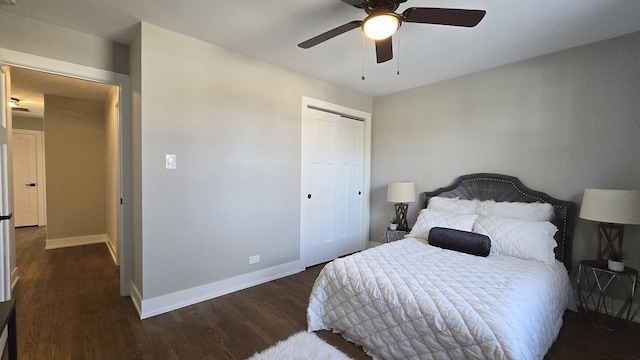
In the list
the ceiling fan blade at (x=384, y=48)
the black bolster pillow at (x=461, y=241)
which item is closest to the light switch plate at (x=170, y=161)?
the ceiling fan blade at (x=384, y=48)

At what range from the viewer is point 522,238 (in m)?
2.36

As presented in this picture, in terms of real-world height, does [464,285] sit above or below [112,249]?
above

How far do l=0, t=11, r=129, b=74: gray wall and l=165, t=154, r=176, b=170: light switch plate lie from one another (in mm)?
1008

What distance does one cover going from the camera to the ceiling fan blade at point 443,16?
1.56m

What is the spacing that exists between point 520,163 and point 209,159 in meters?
3.27

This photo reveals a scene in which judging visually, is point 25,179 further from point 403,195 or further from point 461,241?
point 461,241

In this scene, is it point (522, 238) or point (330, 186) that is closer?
point (522, 238)

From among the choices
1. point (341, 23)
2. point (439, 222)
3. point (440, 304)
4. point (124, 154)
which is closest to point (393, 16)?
point (341, 23)

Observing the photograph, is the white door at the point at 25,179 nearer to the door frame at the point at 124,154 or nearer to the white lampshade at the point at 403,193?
the door frame at the point at 124,154

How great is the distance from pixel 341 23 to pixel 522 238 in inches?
95.6

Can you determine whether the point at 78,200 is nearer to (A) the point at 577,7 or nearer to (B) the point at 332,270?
(B) the point at 332,270

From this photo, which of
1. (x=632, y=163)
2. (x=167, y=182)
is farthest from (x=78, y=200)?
(x=632, y=163)

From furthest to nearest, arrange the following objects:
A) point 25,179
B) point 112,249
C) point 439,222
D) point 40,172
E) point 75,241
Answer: point 40,172 → point 25,179 → point 75,241 → point 112,249 → point 439,222

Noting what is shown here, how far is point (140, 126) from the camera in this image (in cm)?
228
